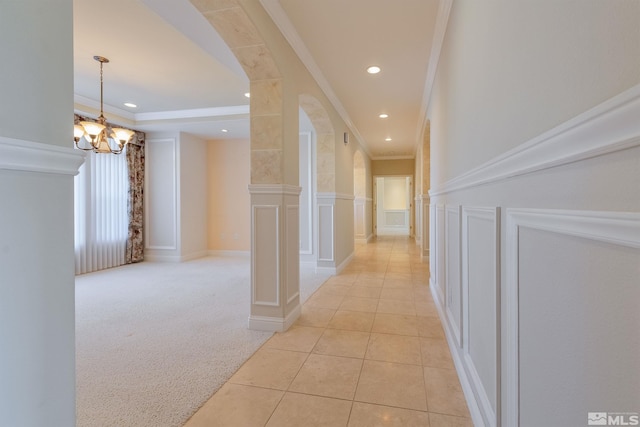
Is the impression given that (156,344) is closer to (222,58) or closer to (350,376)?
(350,376)

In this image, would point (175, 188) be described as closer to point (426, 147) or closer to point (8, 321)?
point (426, 147)

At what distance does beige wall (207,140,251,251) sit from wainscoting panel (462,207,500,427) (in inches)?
211

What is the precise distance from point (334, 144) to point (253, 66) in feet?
7.63

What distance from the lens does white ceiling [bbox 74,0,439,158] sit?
238 cm

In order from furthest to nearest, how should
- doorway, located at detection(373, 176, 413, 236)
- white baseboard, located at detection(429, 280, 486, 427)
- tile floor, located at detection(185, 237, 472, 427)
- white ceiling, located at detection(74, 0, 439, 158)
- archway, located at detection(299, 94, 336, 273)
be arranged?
doorway, located at detection(373, 176, 413, 236) < archway, located at detection(299, 94, 336, 273) < white ceiling, located at detection(74, 0, 439, 158) < tile floor, located at detection(185, 237, 472, 427) < white baseboard, located at detection(429, 280, 486, 427)

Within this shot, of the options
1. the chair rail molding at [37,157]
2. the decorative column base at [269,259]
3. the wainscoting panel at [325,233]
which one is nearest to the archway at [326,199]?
the wainscoting panel at [325,233]

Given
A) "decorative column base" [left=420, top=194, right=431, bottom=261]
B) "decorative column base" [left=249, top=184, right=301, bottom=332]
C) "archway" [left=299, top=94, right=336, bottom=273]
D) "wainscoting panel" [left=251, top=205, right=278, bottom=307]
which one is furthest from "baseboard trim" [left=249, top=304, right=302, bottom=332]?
"decorative column base" [left=420, top=194, right=431, bottom=261]

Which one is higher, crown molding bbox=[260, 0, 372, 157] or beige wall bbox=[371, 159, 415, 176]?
crown molding bbox=[260, 0, 372, 157]

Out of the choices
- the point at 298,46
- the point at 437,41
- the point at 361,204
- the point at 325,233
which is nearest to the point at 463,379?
the point at 437,41

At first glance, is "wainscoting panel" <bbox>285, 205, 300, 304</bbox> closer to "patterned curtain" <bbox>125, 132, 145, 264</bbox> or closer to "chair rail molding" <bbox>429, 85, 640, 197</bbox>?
"chair rail molding" <bbox>429, 85, 640, 197</bbox>

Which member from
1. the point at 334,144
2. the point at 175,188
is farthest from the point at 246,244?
the point at 334,144

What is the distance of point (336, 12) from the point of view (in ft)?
7.82

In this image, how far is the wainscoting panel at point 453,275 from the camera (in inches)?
75.5

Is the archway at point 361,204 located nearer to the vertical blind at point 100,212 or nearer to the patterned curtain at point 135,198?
the patterned curtain at point 135,198
